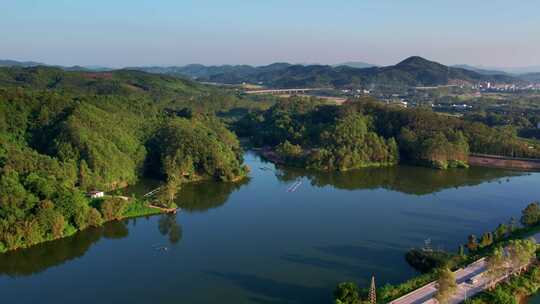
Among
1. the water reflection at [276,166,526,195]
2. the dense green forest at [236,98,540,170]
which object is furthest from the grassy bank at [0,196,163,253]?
the dense green forest at [236,98,540,170]

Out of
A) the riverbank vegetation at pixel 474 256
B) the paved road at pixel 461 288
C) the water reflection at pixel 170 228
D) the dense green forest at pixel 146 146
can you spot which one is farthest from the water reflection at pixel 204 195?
the paved road at pixel 461 288

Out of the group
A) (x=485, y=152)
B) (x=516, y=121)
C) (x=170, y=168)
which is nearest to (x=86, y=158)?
(x=170, y=168)

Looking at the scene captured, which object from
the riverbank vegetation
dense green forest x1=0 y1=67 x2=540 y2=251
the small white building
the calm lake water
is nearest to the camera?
the riverbank vegetation

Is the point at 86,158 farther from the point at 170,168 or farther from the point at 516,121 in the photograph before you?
the point at 516,121

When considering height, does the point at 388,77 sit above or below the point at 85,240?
above

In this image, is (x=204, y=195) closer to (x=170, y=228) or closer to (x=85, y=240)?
(x=170, y=228)

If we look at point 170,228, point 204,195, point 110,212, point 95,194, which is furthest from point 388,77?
point 110,212

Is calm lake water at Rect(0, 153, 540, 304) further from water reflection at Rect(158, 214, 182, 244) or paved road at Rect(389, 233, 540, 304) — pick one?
paved road at Rect(389, 233, 540, 304)
